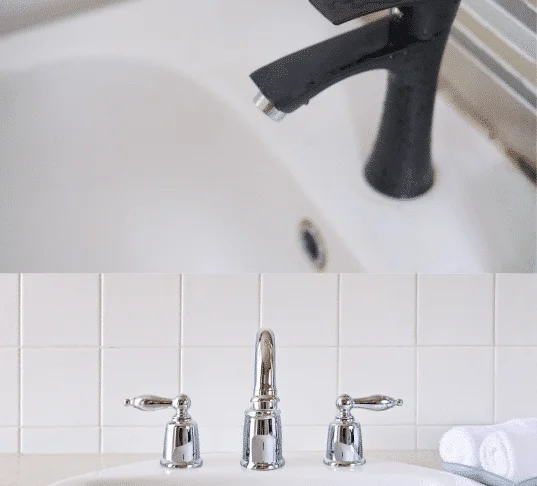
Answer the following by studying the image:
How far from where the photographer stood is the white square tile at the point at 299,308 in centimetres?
107

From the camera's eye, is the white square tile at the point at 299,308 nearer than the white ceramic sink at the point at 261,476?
No

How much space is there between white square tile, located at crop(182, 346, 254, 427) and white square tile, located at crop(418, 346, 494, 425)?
27 centimetres

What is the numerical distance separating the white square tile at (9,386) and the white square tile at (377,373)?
1.64 feet

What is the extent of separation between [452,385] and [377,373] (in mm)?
120

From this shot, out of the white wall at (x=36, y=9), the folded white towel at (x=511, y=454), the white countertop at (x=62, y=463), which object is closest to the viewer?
the folded white towel at (x=511, y=454)

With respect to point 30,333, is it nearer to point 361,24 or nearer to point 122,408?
point 122,408

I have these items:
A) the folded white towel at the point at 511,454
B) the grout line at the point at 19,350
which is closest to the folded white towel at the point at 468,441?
the folded white towel at the point at 511,454

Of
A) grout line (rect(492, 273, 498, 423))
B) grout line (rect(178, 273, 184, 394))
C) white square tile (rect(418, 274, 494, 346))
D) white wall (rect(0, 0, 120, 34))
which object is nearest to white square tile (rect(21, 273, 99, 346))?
grout line (rect(178, 273, 184, 394))

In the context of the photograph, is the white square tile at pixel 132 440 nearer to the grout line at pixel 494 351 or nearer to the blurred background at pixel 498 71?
the grout line at pixel 494 351

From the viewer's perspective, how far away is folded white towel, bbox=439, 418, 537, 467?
0.90 m

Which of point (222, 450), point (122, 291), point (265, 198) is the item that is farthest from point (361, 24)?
point (222, 450)

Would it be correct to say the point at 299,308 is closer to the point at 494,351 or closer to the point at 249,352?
the point at 249,352

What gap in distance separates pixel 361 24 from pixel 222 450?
68 cm

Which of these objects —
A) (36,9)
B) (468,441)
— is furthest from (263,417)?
(36,9)
